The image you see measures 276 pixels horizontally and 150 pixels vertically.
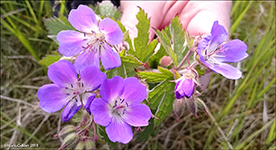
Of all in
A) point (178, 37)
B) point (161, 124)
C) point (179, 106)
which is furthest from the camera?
point (161, 124)

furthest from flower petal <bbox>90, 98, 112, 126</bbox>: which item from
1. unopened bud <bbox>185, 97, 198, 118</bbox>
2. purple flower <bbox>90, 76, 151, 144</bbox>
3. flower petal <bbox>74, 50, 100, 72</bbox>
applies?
unopened bud <bbox>185, 97, 198, 118</bbox>

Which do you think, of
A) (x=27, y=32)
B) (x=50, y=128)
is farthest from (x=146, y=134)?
(x=27, y=32)

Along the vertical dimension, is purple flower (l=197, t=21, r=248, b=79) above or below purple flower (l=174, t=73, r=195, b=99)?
above

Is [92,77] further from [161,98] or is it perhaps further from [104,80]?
[161,98]

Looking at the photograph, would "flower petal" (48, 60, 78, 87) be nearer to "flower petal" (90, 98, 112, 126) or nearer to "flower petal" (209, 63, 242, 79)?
"flower petal" (90, 98, 112, 126)

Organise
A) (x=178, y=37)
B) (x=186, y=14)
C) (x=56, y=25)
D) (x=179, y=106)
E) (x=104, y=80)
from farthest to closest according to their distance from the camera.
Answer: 1. (x=186, y=14)
2. (x=56, y=25)
3. (x=178, y=37)
4. (x=179, y=106)
5. (x=104, y=80)

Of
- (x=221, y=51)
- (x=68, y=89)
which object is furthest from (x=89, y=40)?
(x=221, y=51)
